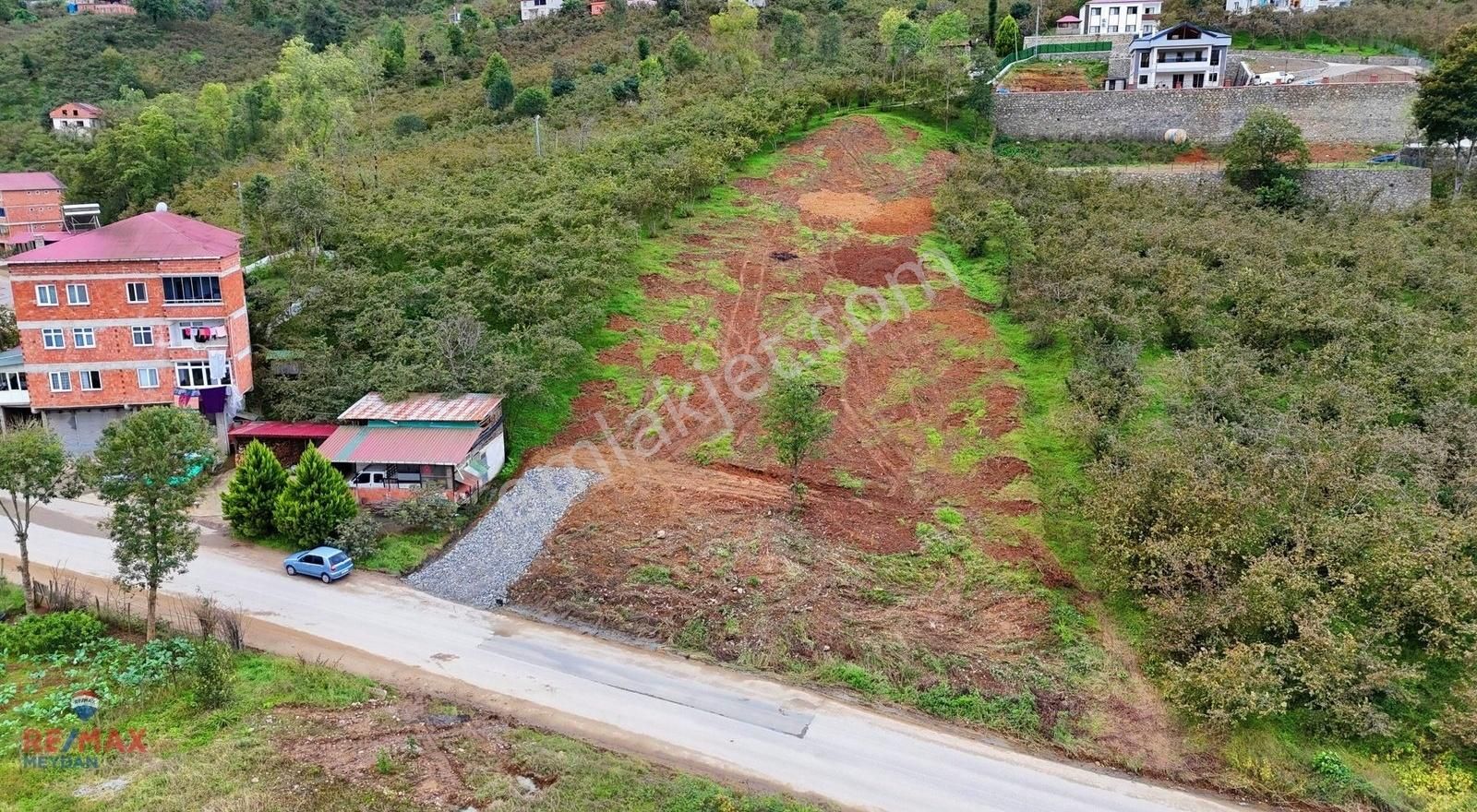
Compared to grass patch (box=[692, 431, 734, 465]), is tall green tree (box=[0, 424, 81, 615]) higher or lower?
higher

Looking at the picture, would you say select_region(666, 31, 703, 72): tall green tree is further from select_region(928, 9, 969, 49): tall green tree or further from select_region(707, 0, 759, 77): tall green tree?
select_region(928, 9, 969, 49): tall green tree

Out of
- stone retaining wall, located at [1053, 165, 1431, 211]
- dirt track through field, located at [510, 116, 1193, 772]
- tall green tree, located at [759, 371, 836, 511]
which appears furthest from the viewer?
Answer: stone retaining wall, located at [1053, 165, 1431, 211]

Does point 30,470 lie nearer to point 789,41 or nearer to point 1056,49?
point 789,41

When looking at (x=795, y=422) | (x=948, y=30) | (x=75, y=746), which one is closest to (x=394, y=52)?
(x=948, y=30)

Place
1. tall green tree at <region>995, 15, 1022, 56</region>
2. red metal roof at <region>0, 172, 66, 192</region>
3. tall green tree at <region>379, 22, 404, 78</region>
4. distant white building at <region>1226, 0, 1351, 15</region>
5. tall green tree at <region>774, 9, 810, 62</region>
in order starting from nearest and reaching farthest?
red metal roof at <region>0, 172, 66, 192</region> → tall green tree at <region>995, 15, 1022, 56</region> → distant white building at <region>1226, 0, 1351, 15</region> → tall green tree at <region>774, 9, 810, 62</region> → tall green tree at <region>379, 22, 404, 78</region>

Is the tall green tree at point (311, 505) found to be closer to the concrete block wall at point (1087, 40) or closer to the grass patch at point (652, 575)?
the grass patch at point (652, 575)

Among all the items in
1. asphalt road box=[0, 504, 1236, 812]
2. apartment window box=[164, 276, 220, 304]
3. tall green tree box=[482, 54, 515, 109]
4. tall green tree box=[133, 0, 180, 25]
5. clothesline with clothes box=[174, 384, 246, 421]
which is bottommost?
asphalt road box=[0, 504, 1236, 812]

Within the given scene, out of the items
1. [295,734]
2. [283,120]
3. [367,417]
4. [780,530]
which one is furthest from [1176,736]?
[283,120]

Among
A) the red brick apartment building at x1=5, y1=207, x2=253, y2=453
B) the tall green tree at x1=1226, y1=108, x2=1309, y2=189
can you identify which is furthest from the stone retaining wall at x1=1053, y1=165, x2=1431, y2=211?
the red brick apartment building at x1=5, y1=207, x2=253, y2=453
